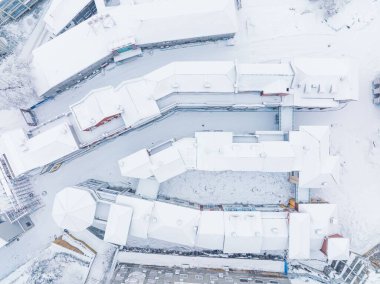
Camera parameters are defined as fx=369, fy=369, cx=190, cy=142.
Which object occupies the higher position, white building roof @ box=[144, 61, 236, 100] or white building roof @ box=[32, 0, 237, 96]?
white building roof @ box=[32, 0, 237, 96]

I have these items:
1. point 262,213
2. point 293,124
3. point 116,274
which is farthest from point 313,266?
point 116,274

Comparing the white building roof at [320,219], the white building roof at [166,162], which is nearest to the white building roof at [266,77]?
the white building roof at [166,162]

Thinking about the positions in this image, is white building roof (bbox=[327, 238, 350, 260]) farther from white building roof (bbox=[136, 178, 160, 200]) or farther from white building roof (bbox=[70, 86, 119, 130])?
white building roof (bbox=[70, 86, 119, 130])

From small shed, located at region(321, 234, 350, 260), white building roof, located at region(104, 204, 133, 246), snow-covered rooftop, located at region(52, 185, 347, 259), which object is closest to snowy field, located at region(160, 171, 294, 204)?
snow-covered rooftop, located at region(52, 185, 347, 259)

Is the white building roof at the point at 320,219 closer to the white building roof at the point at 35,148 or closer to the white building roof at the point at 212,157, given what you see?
the white building roof at the point at 212,157

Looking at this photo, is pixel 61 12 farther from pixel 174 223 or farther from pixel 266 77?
pixel 174 223

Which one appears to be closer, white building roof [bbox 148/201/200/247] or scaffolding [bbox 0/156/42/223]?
scaffolding [bbox 0/156/42/223]

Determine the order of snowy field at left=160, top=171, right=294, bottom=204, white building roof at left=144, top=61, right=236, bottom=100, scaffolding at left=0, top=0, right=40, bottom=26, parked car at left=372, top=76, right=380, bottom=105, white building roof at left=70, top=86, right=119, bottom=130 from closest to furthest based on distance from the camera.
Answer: white building roof at left=70, top=86, right=119, bottom=130
white building roof at left=144, top=61, right=236, bottom=100
scaffolding at left=0, top=0, right=40, bottom=26
parked car at left=372, top=76, right=380, bottom=105
snowy field at left=160, top=171, right=294, bottom=204
